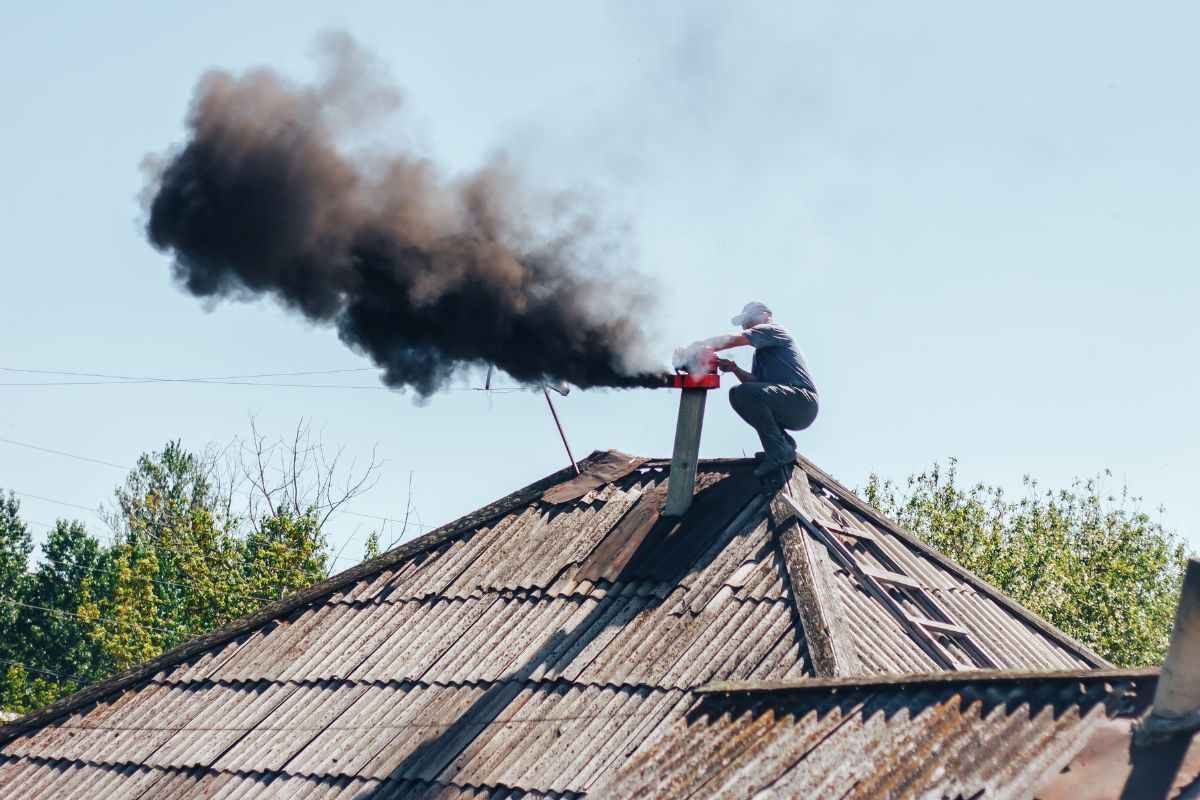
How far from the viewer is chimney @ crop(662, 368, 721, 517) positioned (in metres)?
11.2

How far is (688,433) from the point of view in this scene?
37.2 feet

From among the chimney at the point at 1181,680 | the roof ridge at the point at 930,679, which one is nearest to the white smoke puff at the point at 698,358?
the roof ridge at the point at 930,679

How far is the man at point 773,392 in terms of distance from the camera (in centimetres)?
1095

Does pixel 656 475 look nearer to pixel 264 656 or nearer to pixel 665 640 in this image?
pixel 665 640

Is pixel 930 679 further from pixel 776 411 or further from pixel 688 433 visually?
pixel 688 433

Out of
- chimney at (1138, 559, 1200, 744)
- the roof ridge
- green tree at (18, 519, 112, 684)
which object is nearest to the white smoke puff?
the roof ridge

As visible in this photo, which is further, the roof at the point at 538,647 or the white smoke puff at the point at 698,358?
the white smoke puff at the point at 698,358

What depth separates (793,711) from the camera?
759 cm

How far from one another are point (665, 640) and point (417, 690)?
1926 millimetres

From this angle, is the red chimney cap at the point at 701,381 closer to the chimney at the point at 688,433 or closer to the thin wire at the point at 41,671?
the chimney at the point at 688,433

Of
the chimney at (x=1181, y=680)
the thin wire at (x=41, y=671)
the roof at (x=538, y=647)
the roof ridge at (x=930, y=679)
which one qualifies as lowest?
the chimney at (x=1181, y=680)

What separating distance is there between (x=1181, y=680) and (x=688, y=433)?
223 inches

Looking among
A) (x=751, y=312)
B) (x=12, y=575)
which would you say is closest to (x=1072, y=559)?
(x=751, y=312)

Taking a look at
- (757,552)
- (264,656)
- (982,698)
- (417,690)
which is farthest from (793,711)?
(264,656)
